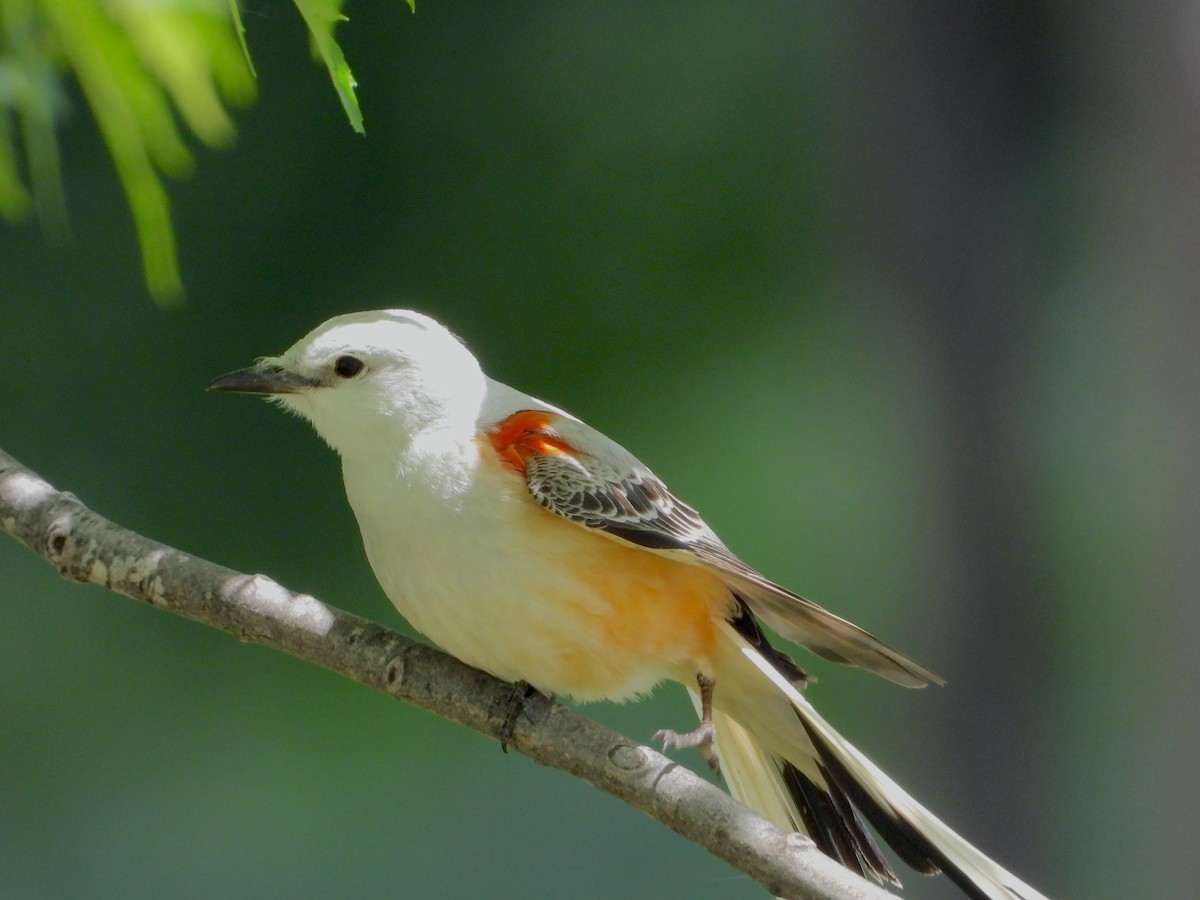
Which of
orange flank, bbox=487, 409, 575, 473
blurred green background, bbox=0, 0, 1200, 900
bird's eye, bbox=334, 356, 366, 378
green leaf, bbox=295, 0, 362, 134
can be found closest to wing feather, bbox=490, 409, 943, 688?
orange flank, bbox=487, 409, 575, 473

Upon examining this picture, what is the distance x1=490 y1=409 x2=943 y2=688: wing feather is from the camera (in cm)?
170

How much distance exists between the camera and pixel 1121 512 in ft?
11.9

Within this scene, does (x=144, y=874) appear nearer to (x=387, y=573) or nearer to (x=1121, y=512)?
(x=387, y=573)

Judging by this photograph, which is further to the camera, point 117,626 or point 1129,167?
point 1129,167

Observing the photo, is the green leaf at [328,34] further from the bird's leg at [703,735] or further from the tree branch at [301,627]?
the bird's leg at [703,735]

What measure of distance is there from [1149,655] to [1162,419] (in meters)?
0.69

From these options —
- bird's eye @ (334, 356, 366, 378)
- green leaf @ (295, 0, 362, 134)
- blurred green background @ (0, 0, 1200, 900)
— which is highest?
green leaf @ (295, 0, 362, 134)

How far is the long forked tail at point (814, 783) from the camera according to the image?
1.66m

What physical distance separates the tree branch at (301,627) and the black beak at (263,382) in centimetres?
25

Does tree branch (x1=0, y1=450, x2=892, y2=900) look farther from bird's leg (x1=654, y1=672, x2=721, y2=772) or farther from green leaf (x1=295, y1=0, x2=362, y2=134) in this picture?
green leaf (x1=295, y1=0, x2=362, y2=134)

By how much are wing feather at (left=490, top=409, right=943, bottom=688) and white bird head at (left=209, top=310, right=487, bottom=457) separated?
0.37ft

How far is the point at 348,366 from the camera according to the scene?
182 cm

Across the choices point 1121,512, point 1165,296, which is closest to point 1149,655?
point 1121,512

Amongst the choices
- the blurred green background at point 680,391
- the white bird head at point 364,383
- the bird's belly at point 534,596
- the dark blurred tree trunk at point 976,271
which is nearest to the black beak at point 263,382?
the white bird head at point 364,383
